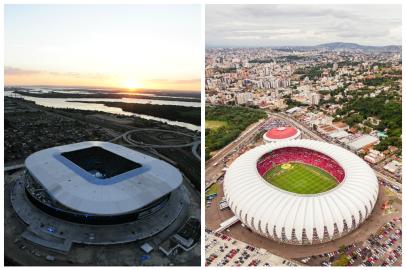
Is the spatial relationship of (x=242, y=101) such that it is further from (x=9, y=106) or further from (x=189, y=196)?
(x=9, y=106)

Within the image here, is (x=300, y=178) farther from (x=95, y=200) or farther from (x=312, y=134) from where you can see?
(x=95, y=200)

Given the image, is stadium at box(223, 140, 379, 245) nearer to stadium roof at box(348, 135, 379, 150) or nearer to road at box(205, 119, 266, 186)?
road at box(205, 119, 266, 186)

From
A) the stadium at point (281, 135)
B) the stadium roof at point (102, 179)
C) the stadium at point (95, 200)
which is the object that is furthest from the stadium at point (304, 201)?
the stadium at point (281, 135)

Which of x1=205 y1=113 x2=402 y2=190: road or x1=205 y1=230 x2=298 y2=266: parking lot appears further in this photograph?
x1=205 y1=113 x2=402 y2=190: road

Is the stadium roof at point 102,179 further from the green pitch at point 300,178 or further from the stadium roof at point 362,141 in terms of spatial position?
the stadium roof at point 362,141

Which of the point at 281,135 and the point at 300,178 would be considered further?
the point at 281,135

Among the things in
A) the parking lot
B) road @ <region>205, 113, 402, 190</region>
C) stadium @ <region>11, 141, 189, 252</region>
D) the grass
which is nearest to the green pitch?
road @ <region>205, 113, 402, 190</region>

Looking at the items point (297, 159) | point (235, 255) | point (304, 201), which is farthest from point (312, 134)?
point (235, 255)
